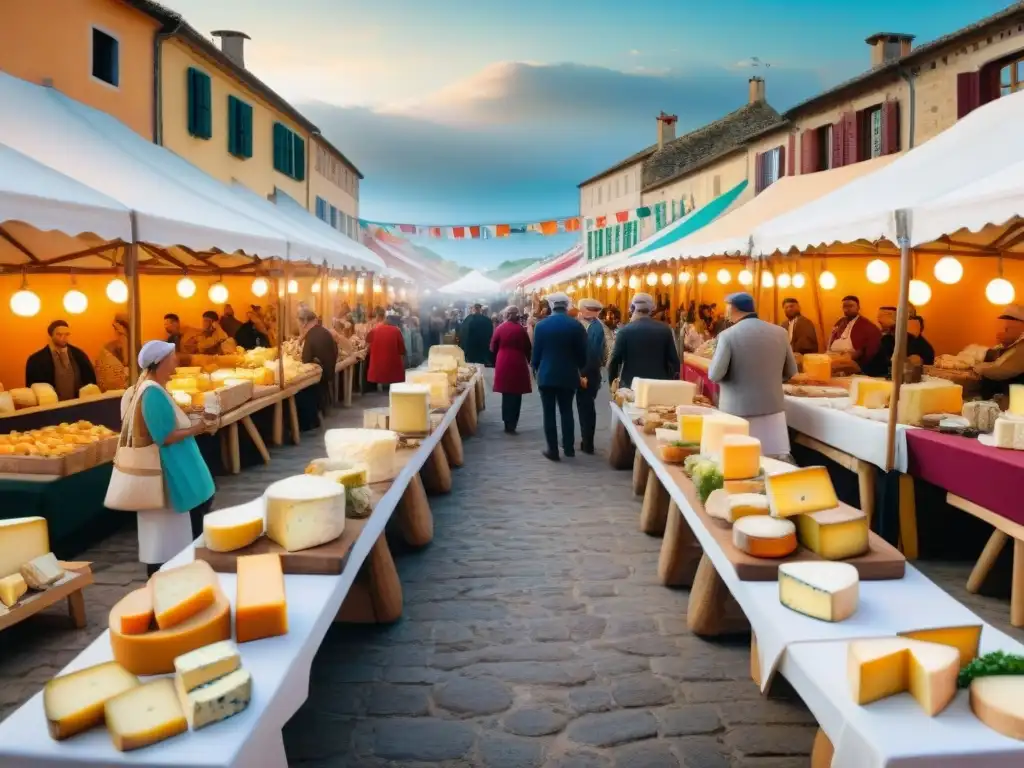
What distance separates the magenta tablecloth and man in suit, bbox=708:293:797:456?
10.2ft

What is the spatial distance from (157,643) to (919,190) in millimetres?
5606

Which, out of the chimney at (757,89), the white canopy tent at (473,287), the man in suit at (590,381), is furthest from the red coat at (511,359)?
the chimney at (757,89)

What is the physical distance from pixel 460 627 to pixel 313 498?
1562 mm

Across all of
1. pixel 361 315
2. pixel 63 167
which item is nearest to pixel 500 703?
pixel 63 167

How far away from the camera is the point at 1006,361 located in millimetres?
6387

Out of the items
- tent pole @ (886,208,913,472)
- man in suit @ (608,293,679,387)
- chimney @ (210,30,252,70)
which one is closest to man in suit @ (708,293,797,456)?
tent pole @ (886,208,913,472)

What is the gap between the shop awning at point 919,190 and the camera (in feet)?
16.5

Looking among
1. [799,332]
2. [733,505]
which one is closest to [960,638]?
[733,505]

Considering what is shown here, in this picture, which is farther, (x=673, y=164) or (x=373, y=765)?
(x=673, y=164)

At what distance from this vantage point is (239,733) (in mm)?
1884

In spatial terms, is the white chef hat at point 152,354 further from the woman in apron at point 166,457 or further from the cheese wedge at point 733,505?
the cheese wedge at point 733,505

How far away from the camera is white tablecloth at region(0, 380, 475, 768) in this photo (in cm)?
181

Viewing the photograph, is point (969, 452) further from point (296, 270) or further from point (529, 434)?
point (296, 270)

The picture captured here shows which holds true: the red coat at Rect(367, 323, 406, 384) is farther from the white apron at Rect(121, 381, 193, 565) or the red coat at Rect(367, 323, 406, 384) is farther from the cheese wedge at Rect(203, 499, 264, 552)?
the cheese wedge at Rect(203, 499, 264, 552)
